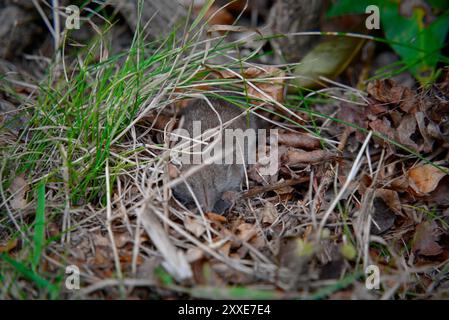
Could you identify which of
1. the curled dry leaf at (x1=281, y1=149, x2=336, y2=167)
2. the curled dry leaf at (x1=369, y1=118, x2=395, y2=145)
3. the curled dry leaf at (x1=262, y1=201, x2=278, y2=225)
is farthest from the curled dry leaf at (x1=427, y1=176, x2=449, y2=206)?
the curled dry leaf at (x1=262, y1=201, x2=278, y2=225)

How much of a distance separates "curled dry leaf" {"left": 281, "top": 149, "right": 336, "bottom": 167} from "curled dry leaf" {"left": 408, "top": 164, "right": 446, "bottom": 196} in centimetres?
37

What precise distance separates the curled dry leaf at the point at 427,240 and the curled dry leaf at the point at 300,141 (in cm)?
60

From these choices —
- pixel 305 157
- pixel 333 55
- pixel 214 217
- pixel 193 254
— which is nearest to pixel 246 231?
pixel 214 217

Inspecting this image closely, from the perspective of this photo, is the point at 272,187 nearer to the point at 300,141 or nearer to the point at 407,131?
the point at 300,141

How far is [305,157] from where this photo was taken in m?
2.14

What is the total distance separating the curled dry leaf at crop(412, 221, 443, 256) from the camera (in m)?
1.90

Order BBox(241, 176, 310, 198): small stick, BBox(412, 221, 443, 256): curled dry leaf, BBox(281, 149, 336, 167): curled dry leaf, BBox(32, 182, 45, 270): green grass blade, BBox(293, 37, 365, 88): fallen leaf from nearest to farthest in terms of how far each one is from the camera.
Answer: BBox(32, 182, 45, 270): green grass blade
BBox(412, 221, 443, 256): curled dry leaf
BBox(241, 176, 310, 198): small stick
BBox(281, 149, 336, 167): curled dry leaf
BBox(293, 37, 365, 88): fallen leaf

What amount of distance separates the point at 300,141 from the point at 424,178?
0.58 m

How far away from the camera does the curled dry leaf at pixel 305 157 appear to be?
7.00 ft

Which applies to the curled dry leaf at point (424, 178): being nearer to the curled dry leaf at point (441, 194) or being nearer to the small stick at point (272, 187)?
the curled dry leaf at point (441, 194)

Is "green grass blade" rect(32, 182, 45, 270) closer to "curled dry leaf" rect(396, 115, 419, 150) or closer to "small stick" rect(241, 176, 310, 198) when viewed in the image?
"small stick" rect(241, 176, 310, 198)

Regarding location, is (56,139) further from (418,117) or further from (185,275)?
(418,117)

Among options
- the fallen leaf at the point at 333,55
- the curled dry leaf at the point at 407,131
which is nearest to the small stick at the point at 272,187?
the curled dry leaf at the point at 407,131

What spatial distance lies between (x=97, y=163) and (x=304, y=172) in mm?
927
